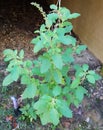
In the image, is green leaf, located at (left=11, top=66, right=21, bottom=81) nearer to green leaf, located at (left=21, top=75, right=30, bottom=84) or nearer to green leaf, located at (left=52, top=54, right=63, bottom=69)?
green leaf, located at (left=21, top=75, right=30, bottom=84)

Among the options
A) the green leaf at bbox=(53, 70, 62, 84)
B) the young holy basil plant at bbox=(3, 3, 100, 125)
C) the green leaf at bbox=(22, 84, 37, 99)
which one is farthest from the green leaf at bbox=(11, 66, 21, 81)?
the green leaf at bbox=(53, 70, 62, 84)

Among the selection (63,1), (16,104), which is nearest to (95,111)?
(16,104)

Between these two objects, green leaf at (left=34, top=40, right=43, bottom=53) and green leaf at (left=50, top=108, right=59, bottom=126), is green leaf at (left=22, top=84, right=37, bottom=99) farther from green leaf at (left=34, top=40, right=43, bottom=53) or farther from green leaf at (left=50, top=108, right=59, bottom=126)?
green leaf at (left=34, top=40, right=43, bottom=53)

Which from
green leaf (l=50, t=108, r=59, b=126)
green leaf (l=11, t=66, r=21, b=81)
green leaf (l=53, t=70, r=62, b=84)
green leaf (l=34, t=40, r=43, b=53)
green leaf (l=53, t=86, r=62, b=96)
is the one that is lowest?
green leaf (l=50, t=108, r=59, b=126)

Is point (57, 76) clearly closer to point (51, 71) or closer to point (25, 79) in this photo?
point (51, 71)

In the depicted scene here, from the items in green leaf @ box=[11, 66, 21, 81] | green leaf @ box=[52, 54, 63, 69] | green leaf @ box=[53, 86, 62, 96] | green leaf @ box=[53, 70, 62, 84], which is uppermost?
green leaf @ box=[52, 54, 63, 69]

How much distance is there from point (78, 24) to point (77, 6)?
269mm

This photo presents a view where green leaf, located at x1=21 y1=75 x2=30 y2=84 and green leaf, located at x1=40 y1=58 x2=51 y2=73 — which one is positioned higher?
green leaf, located at x1=40 y1=58 x2=51 y2=73

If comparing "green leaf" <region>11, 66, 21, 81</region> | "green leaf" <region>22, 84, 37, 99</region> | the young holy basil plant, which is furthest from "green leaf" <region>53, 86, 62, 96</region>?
"green leaf" <region>11, 66, 21, 81</region>

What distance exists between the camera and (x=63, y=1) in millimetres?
4875

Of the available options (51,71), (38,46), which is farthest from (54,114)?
(38,46)

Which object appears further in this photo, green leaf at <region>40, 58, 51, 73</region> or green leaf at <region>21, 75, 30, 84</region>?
green leaf at <region>21, 75, 30, 84</region>

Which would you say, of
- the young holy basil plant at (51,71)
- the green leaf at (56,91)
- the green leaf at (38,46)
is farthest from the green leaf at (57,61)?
the green leaf at (56,91)

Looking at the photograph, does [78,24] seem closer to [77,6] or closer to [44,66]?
[77,6]
